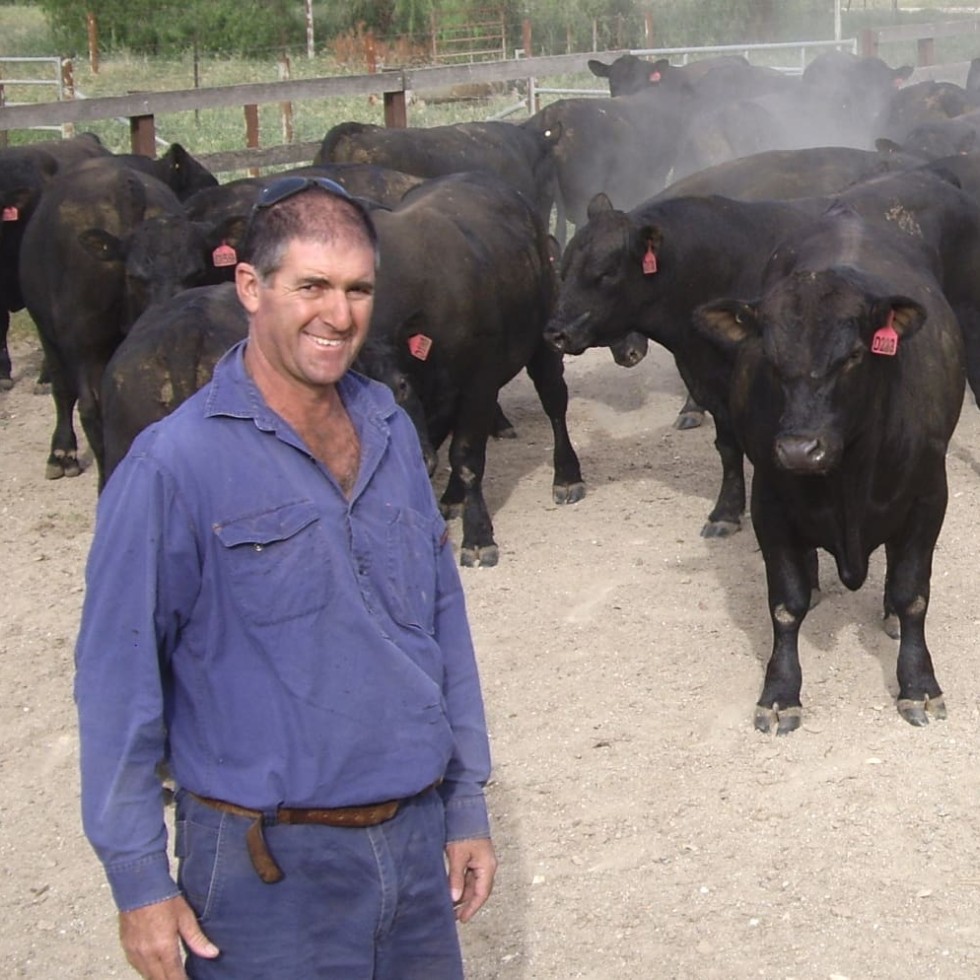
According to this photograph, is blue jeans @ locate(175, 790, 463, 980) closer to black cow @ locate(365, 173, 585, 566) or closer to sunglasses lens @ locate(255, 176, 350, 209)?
sunglasses lens @ locate(255, 176, 350, 209)

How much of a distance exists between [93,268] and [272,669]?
6758 millimetres

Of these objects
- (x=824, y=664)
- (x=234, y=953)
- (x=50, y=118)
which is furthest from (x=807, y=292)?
(x=50, y=118)

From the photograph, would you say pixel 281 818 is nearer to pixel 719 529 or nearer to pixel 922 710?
pixel 922 710

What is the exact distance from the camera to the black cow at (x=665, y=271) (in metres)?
8.45

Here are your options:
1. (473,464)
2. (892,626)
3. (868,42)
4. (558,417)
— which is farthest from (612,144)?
(892,626)

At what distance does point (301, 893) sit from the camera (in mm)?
2689

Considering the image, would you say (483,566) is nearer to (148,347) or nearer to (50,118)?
(148,347)

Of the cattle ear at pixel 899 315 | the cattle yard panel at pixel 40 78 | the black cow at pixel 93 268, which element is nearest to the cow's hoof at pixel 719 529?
the cattle ear at pixel 899 315

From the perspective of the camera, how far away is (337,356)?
275 cm

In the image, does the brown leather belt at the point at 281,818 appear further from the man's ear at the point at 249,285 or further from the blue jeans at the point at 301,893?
the man's ear at the point at 249,285

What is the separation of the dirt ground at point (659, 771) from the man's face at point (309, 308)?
7.40 feet

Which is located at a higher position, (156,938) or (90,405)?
(156,938)

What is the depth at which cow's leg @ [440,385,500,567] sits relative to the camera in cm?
808

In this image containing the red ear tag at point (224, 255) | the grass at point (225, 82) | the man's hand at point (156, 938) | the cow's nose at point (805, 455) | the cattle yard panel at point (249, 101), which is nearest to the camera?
the man's hand at point (156, 938)
